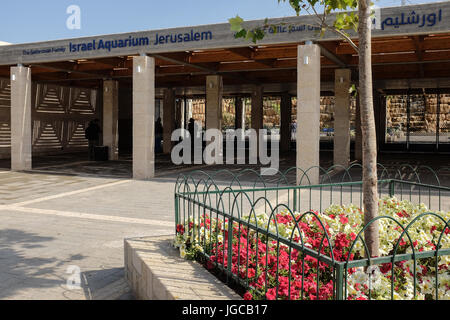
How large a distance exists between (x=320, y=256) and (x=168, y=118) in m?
23.7

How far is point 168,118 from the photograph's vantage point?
26141 mm

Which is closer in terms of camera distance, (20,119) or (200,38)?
(200,38)

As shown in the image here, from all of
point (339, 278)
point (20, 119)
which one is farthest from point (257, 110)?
point (339, 278)

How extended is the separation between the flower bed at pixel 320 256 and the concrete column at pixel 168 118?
69.5 ft

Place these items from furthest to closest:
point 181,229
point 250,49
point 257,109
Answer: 1. point 257,109
2. point 250,49
3. point 181,229

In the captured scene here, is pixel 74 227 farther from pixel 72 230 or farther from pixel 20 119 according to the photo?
pixel 20 119

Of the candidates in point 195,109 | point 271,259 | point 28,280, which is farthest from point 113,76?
point 195,109

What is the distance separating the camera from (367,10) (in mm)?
3805

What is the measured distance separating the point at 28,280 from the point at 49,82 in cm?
2103

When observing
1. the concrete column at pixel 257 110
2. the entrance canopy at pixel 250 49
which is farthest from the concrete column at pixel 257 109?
the entrance canopy at pixel 250 49

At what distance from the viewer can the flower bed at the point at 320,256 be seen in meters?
3.28

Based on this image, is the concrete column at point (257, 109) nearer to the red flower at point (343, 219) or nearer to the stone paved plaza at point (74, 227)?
the stone paved plaza at point (74, 227)

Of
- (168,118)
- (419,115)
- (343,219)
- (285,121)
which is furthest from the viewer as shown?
(419,115)

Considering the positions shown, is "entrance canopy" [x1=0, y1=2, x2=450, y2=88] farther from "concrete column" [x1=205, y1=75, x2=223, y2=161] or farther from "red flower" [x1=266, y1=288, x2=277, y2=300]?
"red flower" [x1=266, y1=288, x2=277, y2=300]
